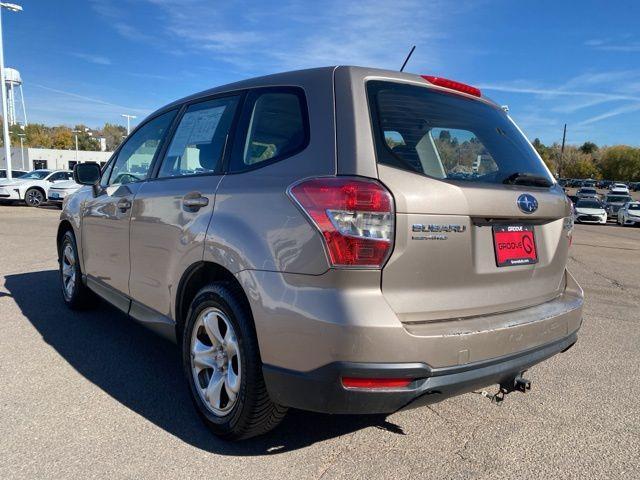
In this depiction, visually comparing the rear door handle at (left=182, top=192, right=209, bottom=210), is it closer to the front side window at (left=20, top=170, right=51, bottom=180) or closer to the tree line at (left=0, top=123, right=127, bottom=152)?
the front side window at (left=20, top=170, right=51, bottom=180)

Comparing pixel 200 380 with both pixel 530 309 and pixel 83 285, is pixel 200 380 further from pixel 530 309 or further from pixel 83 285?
pixel 83 285

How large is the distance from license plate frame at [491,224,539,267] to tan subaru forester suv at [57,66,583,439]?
0.01 meters

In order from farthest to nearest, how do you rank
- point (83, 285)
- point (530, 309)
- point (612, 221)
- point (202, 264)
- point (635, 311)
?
1. point (612, 221)
2. point (635, 311)
3. point (83, 285)
4. point (202, 264)
5. point (530, 309)

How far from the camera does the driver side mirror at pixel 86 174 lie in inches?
181

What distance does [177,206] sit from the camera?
3.04 metres

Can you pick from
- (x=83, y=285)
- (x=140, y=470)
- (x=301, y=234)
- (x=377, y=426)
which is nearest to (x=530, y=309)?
(x=377, y=426)

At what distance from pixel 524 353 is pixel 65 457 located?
231cm

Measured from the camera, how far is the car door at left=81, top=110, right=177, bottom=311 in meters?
3.72

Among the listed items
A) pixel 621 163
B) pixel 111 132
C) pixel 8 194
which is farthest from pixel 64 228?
pixel 111 132

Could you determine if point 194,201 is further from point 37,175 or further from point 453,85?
point 37,175

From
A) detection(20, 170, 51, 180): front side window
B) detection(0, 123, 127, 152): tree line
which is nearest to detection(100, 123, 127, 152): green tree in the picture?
detection(0, 123, 127, 152): tree line

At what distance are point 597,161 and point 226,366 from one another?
131 meters

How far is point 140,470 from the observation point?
8.00ft

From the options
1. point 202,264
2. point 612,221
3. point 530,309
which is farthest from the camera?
point 612,221
